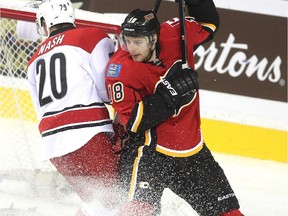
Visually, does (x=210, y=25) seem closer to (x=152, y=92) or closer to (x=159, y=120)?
(x=152, y=92)

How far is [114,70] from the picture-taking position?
3.20 m

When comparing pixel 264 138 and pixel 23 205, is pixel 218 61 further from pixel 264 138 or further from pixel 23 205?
pixel 23 205

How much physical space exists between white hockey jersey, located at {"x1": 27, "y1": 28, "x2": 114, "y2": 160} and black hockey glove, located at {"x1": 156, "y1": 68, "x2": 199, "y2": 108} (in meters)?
0.30

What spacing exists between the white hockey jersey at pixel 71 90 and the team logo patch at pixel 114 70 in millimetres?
106

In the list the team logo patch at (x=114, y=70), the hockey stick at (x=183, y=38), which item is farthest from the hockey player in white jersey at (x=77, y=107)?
the hockey stick at (x=183, y=38)

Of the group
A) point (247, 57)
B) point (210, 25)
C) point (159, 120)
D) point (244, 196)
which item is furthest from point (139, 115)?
point (247, 57)

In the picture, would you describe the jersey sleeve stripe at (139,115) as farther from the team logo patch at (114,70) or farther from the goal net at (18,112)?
the goal net at (18,112)

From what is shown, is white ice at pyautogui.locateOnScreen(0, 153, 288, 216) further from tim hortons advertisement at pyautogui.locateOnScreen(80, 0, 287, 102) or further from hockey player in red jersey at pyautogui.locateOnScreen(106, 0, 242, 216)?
hockey player in red jersey at pyautogui.locateOnScreen(106, 0, 242, 216)

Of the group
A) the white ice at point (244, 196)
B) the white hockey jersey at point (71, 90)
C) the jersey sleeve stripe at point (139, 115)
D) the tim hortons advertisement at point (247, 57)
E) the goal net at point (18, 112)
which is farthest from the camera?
the tim hortons advertisement at point (247, 57)

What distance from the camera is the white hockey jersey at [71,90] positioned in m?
3.28

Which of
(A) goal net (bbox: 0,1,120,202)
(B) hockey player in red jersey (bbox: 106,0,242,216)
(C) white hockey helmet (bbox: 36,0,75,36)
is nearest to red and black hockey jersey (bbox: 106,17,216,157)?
(B) hockey player in red jersey (bbox: 106,0,242,216)

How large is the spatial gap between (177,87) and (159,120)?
0.52 feet

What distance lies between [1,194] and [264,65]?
6.55 feet

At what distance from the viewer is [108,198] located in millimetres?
3422
